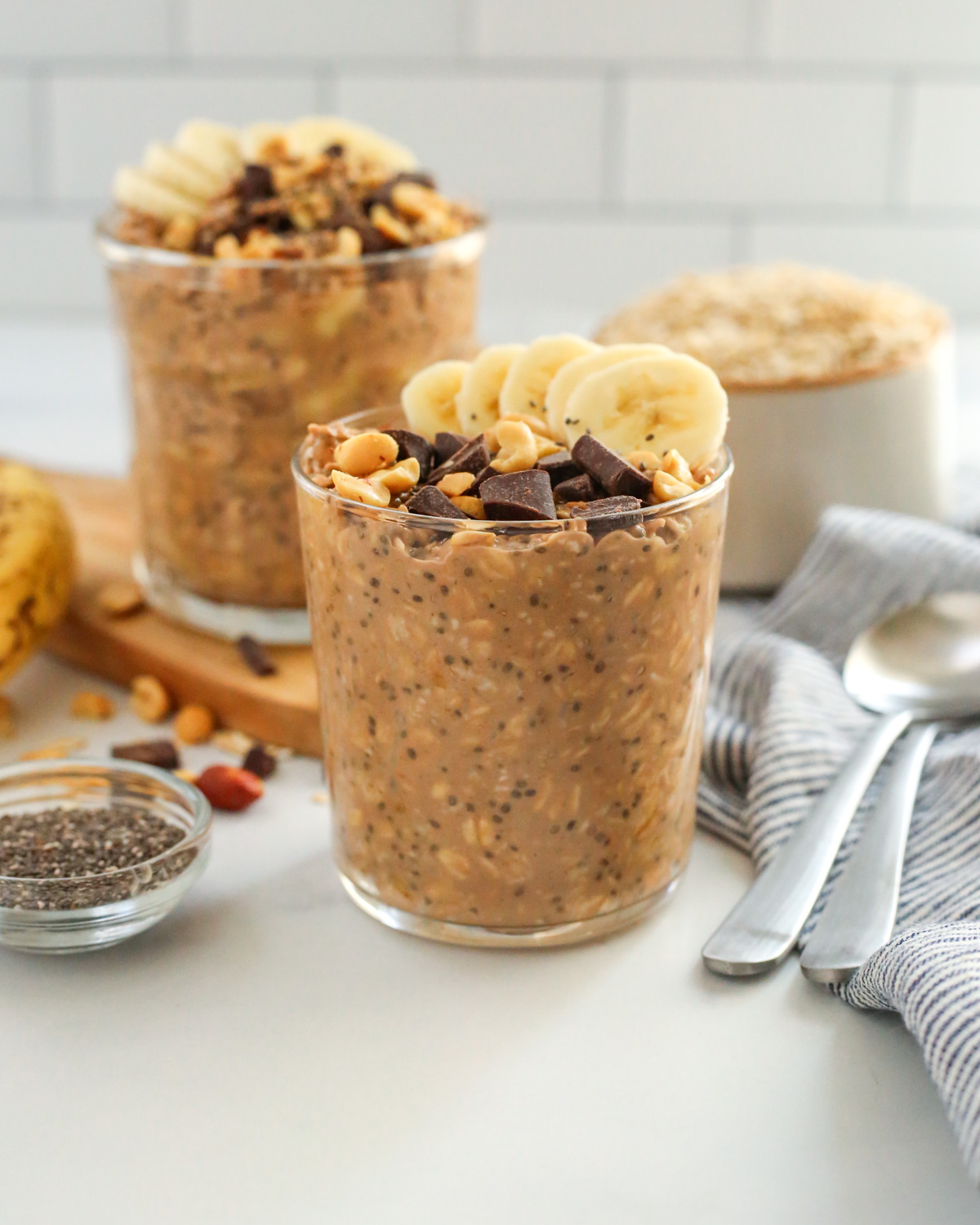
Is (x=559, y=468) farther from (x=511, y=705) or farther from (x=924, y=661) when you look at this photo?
(x=924, y=661)

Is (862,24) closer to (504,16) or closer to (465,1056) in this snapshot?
(504,16)

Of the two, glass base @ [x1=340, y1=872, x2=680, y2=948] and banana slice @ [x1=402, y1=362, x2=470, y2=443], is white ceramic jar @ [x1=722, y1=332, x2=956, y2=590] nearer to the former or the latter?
banana slice @ [x1=402, y1=362, x2=470, y2=443]

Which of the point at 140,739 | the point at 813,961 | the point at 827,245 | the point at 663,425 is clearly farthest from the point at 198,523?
the point at 827,245

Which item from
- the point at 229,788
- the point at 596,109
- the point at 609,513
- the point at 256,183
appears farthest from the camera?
the point at 596,109

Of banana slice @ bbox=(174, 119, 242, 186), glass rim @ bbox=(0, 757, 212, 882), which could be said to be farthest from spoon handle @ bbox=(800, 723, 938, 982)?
banana slice @ bbox=(174, 119, 242, 186)

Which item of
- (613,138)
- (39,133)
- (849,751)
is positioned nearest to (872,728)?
(849,751)

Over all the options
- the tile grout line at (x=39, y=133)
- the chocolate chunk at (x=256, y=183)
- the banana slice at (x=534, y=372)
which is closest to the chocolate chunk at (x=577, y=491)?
the banana slice at (x=534, y=372)
